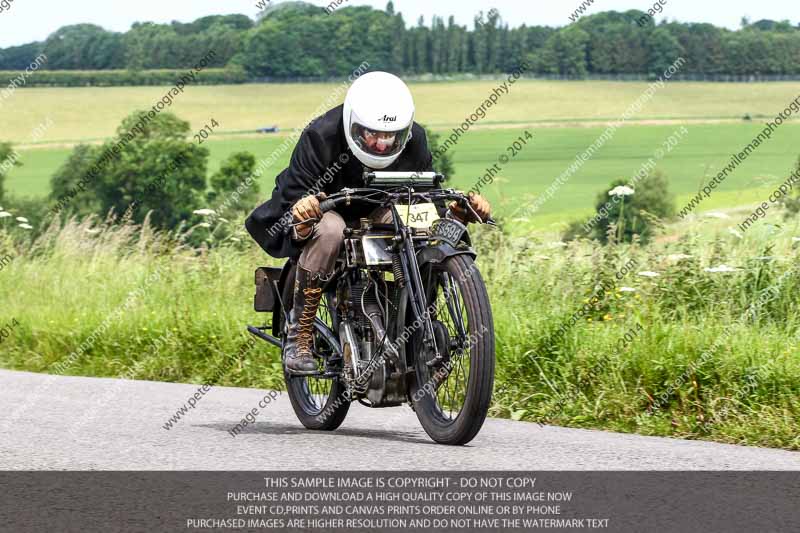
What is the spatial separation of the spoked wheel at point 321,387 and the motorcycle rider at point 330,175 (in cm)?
9

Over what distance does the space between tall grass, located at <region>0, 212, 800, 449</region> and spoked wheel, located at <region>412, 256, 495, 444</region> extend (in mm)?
1344

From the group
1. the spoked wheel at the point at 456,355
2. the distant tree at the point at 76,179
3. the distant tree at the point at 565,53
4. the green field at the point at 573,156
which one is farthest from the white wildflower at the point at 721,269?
the distant tree at the point at 565,53

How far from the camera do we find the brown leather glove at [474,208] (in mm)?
6145

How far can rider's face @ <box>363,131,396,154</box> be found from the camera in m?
6.02

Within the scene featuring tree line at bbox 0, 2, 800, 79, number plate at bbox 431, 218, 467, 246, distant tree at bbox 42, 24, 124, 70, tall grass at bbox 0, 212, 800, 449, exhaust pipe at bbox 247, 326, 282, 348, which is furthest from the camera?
distant tree at bbox 42, 24, 124, 70

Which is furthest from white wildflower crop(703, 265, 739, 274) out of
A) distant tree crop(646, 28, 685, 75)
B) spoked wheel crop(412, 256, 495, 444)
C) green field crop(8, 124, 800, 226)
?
distant tree crop(646, 28, 685, 75)

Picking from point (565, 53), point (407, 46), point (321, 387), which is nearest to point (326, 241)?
point (321, 387)

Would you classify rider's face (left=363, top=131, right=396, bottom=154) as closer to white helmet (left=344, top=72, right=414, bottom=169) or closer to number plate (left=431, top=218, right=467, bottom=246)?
white helmet (left=344, top=72, right=414, bottom=169)

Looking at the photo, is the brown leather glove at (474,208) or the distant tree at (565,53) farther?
the distant tree at (565,53)

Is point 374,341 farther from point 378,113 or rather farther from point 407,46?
point 407,46

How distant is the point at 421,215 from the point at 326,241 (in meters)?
0.57

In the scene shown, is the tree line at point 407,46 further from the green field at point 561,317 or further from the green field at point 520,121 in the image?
the green field at point 561,317

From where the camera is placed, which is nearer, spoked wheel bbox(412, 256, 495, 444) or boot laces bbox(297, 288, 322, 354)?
spoked wheel bbox(412, 256, 495, 444)
